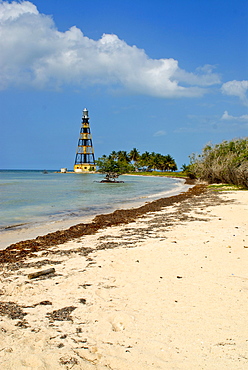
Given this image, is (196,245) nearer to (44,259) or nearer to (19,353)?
(44,259)

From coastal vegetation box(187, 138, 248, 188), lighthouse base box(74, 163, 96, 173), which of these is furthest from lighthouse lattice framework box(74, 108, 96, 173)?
coastal vegetation box(187, 138, 248, 188)

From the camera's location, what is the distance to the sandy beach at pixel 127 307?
135 inches

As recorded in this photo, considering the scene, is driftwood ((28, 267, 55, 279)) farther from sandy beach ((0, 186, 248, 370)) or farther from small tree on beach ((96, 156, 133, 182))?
small tree on beach ((96, 156, 133, 182))

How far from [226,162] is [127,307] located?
33.3 metres

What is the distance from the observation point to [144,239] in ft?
30.9

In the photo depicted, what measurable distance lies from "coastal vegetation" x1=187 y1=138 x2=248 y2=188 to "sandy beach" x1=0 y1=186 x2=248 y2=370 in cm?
2286

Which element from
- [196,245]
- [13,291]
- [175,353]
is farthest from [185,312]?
[196,245]

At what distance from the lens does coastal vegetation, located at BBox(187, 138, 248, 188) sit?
2963 cm

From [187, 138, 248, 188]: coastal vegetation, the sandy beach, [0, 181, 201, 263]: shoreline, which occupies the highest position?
[187, 138, 248, 188]: coastal vegetation

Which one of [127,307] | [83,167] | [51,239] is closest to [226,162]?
[51,239]

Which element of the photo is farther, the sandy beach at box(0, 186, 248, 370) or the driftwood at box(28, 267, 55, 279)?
the driftwood at box(28, 267, 55, 279)

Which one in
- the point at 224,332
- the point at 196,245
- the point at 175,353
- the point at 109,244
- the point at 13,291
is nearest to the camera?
the point at 175,353

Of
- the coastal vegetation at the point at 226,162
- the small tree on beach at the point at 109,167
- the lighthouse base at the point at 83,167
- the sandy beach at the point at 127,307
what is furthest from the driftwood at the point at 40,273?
the lighthouse base at the point at 83,167

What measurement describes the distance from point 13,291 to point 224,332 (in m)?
3.46
